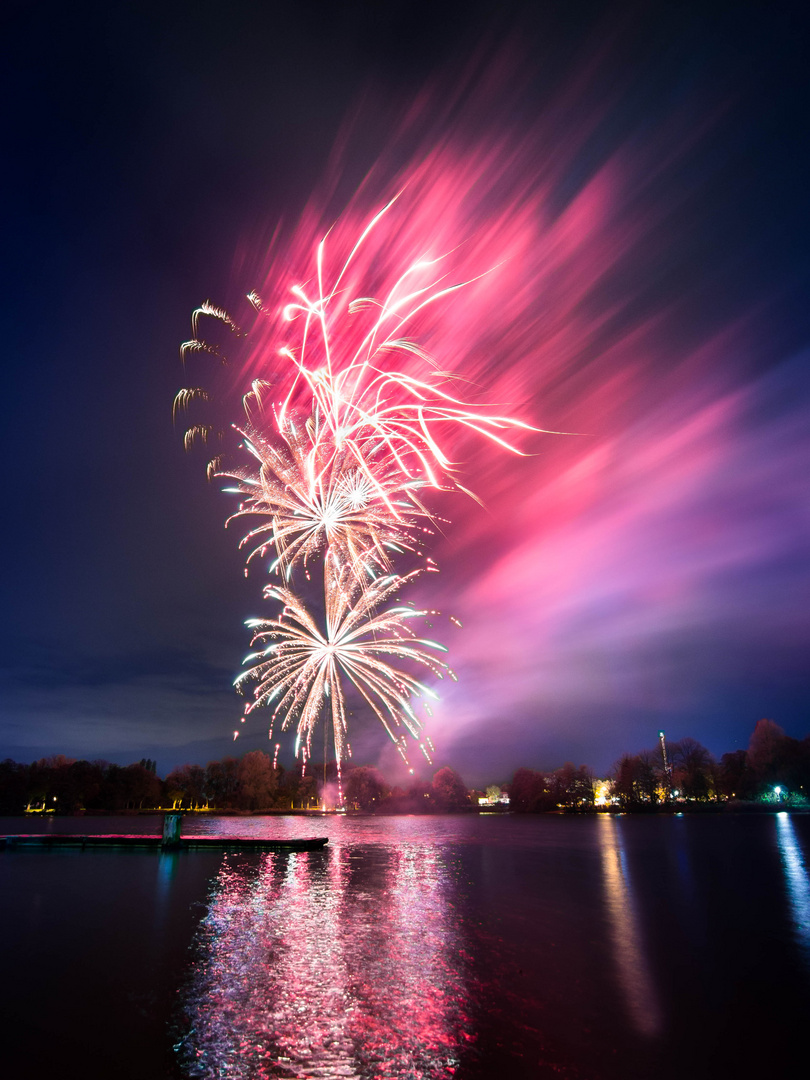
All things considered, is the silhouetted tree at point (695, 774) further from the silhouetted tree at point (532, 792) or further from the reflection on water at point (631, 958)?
the reflection on water at point (631, 958)

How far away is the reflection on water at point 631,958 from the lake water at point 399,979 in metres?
0.08

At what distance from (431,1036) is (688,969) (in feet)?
30.8

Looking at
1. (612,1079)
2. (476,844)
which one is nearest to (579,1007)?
(612,1079)

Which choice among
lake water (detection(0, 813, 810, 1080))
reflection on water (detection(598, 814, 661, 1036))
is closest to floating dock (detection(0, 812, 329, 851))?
lake water (detection(0, 813, 810, 1080))

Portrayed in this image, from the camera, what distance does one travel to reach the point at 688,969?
50.8ft

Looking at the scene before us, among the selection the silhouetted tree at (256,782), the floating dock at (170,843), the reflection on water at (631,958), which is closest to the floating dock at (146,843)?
the floating dock at (170,843)

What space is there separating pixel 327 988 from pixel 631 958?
29.0ft

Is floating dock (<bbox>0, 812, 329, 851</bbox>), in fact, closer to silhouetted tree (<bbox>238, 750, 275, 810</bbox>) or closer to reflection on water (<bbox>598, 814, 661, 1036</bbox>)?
reflection on water (<bbox>598, 814, 661, 1036</bbox>)

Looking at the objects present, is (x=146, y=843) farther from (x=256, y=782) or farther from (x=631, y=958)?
(x=256, y=782)

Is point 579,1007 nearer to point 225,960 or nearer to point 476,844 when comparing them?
point 225,960

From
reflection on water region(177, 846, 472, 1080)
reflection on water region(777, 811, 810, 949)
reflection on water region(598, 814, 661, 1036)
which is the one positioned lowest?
reflection on water region(777, 811, 810, 949)

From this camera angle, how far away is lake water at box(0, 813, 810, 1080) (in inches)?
372

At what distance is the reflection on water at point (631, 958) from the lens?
11727 millimetres

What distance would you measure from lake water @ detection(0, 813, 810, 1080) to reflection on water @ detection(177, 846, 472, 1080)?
59 millimetres
